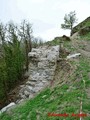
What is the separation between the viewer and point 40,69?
2447 cm

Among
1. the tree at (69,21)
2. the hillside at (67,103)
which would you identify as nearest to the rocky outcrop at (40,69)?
the hillside at (67,103)

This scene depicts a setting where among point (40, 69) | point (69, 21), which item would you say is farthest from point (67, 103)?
point (69, 21)

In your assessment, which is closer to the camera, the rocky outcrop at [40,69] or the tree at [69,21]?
the rocky outcrop at [40,69]

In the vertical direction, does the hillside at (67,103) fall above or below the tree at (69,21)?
below

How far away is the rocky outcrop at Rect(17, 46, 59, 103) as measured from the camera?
22.7 metres

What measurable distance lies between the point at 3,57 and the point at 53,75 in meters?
16.9

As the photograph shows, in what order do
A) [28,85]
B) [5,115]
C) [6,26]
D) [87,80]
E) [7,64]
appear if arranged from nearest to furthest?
[87,80] → [5,115] → [28,85] → [7,64] → [6,26]

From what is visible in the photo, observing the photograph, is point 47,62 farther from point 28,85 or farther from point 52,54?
point 28,85

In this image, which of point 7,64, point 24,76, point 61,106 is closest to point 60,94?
point 61,106

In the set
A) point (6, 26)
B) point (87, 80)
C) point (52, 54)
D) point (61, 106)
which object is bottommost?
point (61, 106)

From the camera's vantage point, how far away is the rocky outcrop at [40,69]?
22.7 metres

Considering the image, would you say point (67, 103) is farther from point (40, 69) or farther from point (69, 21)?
point (69, 21)

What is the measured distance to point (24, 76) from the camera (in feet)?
135

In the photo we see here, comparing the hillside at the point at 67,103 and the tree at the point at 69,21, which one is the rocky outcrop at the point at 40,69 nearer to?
the hillside at the point at 67,103
